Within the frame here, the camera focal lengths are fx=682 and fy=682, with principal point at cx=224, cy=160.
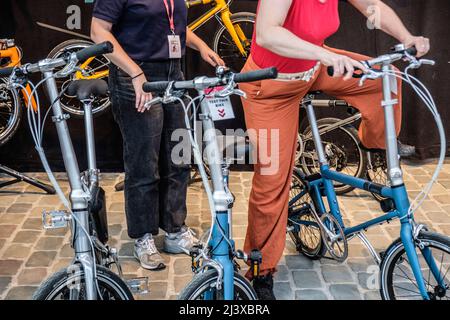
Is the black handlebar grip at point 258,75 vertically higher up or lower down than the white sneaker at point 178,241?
higher up

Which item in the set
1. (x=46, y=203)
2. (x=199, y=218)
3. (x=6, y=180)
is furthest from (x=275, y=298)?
(x=6, y=180)

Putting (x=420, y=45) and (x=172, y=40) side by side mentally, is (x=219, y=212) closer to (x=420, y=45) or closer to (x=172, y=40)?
(x=420, y=45)

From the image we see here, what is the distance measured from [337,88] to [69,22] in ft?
9.38

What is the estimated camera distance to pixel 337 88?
3.83 m

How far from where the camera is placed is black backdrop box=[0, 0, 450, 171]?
227 inches

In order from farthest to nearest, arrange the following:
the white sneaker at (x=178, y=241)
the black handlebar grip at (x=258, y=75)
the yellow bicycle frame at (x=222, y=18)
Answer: the yellow bicycle frame at (x=222, y=18) → the white sneaker at (x=178, y=241) → the black handlebar grip at (x=258, y=75)

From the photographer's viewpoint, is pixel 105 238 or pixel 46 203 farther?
pixel 46 203

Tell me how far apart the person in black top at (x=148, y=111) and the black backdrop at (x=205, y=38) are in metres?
1.68

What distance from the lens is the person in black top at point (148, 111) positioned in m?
3.87

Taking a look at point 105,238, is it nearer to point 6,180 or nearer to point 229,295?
point 229,295

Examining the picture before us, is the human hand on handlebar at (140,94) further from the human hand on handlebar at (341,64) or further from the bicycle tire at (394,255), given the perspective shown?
the bicycle tire at (394,255)

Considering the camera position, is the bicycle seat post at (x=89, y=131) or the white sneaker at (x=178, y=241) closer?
the bicycle seat post at (x=89, y=131)

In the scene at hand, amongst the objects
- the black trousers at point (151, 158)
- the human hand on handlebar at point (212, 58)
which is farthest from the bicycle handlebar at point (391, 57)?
the black trousers at point (151, 158)

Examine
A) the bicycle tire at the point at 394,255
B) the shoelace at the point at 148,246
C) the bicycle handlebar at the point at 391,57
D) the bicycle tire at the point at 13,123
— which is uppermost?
the bicycle handlebar at the point at 391,57
